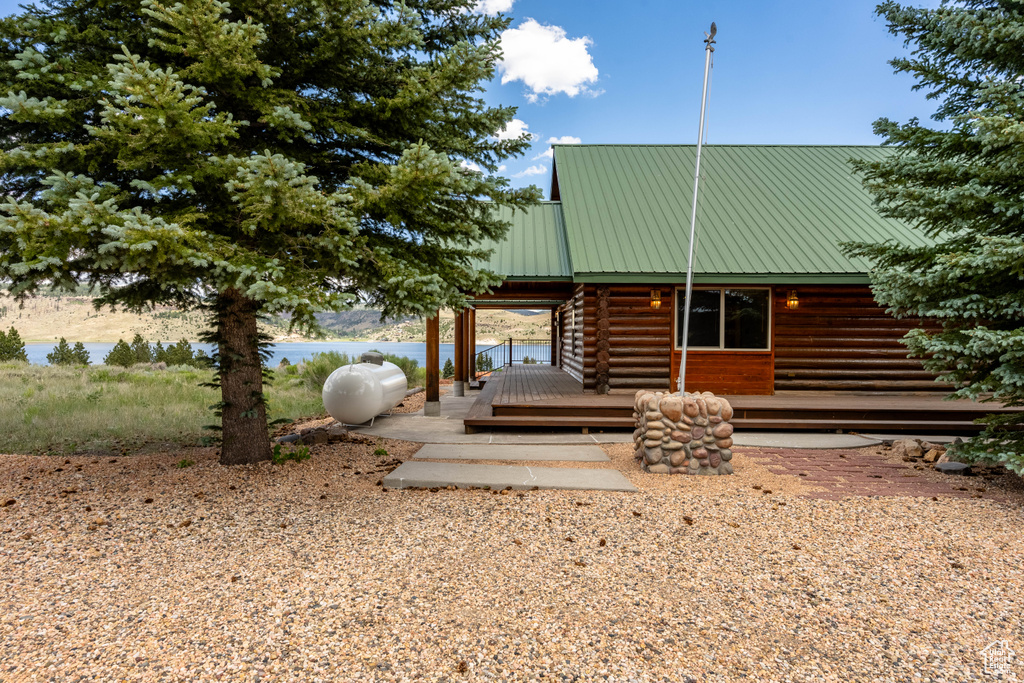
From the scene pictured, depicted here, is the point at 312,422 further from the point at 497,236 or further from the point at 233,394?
the point at 497,236

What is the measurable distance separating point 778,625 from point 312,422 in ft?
29.3

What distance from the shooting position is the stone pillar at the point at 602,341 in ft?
30.8

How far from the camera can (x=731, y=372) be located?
9539 mm

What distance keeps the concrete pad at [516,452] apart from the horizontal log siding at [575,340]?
→ 331 cm

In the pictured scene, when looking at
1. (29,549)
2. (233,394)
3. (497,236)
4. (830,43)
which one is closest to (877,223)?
(830,43)

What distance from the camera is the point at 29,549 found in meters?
3.55

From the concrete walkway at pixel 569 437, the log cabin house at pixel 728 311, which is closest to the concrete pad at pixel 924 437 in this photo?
the concrete walkway at pixel 569 437

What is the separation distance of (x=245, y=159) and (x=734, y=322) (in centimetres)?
873

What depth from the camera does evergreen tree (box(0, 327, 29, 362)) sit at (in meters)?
17.9

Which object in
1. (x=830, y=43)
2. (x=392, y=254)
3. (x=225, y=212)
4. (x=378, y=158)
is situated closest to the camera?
(x=225, y=212)

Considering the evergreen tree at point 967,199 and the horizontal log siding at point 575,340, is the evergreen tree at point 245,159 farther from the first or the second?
the horizontal log siding at point 575,340

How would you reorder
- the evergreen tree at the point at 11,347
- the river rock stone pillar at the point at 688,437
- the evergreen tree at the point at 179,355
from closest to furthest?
1. the river rock stone pillar at the point at 688,437
2. the evergreen tree at the point at 11,347
3. the evergreen tree at the point at 179,355

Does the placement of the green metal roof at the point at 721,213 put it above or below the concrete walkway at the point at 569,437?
above

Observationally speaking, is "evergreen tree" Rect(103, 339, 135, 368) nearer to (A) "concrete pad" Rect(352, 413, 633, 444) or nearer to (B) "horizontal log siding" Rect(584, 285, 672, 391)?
(A) "concrete pad" Rect(352, 413, 633, 444)
